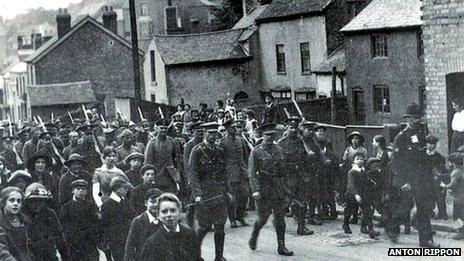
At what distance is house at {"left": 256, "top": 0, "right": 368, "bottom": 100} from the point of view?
38.0 metres

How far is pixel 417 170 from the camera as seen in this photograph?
38.3 ft

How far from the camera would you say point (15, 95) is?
6756cm

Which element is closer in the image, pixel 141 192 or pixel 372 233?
pixel 141 192

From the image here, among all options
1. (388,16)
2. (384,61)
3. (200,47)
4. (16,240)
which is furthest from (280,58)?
(16,240)

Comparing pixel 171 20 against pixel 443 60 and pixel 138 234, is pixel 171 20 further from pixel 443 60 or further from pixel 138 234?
pixel 138 234

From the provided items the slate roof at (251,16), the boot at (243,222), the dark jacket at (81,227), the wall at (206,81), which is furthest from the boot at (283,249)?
the slate roof at (251,16)

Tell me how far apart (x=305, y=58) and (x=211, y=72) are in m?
6.48

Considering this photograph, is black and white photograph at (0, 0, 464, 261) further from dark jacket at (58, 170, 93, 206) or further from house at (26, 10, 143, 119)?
house at (26, 10, 143, 119)

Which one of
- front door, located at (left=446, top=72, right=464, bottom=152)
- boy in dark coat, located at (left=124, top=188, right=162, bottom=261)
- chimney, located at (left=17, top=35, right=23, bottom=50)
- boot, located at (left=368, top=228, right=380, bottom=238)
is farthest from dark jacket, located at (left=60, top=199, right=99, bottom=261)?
chimney, located at (left=17, top=35, right=23, bottom=50)

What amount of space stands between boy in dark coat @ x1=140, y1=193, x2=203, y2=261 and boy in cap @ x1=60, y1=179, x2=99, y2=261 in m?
2.60

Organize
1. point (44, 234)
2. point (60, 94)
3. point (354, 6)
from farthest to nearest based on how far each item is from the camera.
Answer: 1. point (60, 94)
2. point (354, 6)
3. point (44, 234)

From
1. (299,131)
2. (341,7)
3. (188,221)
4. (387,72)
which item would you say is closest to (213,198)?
(188,221)

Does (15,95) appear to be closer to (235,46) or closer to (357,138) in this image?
(235,46)

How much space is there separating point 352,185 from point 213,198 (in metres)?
2.88
